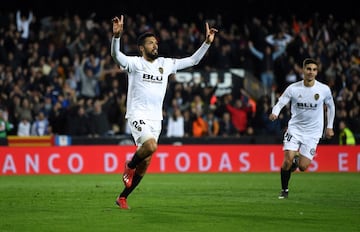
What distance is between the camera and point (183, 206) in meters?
13.8

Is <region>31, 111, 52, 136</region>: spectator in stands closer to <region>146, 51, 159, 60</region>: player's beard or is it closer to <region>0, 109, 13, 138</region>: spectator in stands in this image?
<region>0, 109, 13, 138</region>: spectator in stands

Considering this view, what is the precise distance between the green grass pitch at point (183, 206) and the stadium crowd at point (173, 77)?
5587 mm

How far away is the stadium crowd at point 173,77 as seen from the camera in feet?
88.0

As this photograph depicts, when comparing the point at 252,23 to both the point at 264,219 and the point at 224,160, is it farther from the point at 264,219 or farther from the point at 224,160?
the point at 264,219

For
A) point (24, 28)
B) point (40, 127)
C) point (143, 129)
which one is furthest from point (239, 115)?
point (143, 129)

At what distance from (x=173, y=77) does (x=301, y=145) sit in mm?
13467

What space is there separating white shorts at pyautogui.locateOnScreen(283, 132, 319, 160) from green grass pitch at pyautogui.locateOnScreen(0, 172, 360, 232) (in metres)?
0.85

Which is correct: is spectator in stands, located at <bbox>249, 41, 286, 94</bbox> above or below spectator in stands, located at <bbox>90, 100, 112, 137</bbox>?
above

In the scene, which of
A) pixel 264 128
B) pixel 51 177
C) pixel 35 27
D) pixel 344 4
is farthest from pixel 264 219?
pixel 344 4

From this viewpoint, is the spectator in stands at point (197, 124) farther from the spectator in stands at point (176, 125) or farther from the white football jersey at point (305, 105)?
the white football jersey at point (305, 105)

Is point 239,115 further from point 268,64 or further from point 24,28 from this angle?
point 24,28

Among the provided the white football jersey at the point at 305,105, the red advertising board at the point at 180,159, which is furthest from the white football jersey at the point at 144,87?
the red advertising board at the point at 180,159

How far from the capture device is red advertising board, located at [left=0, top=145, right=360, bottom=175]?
25.2 metres

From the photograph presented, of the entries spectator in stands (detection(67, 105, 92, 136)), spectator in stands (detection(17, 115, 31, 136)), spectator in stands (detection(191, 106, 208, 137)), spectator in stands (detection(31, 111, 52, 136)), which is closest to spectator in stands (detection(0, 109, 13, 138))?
spectator in stands (detection(17, 115, 31, 136))
